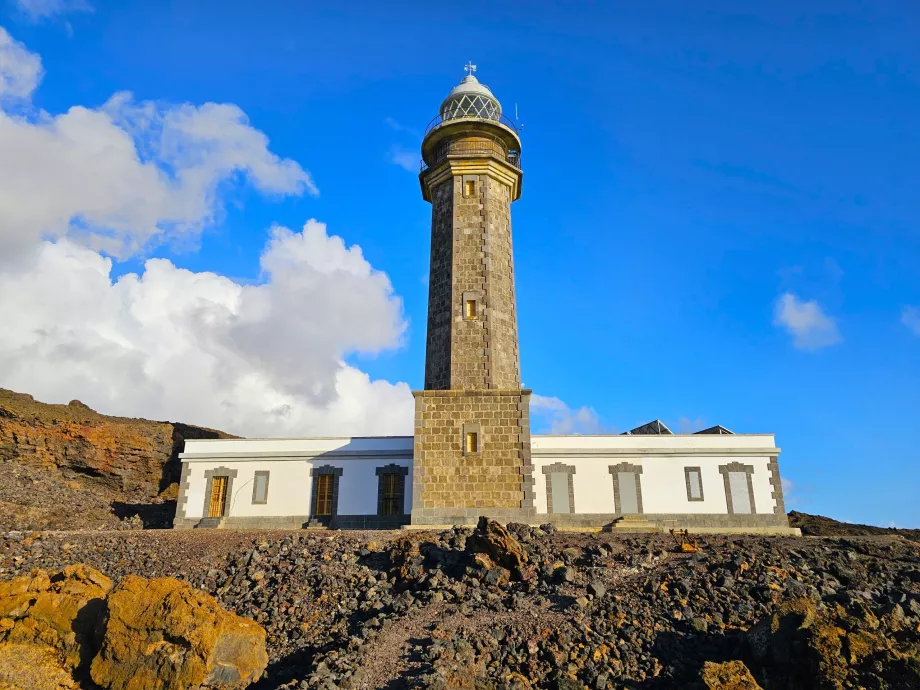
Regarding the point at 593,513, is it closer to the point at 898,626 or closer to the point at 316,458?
Result: the point at 316,458

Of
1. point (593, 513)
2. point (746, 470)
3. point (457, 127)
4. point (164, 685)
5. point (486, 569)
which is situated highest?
point (457, 127)

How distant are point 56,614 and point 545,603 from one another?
8.98 metres

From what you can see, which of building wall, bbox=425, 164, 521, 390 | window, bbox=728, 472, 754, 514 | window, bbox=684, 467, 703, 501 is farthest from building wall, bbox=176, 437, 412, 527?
window, bbox=728, 472, 754, 514

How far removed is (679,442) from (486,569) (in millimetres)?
12041

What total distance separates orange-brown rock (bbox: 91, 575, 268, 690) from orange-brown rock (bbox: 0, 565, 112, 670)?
0.76 metres

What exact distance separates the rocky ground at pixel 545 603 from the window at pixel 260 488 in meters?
6.02

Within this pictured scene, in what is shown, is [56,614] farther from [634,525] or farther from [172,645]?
[634,525]

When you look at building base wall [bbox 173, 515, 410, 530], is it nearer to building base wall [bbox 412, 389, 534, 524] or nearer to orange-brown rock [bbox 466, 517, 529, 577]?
building base wall [bbox 412, 389, 534, 524]

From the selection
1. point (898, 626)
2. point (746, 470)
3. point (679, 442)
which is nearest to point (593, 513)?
point (679, 442)

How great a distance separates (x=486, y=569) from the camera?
44.7 ft

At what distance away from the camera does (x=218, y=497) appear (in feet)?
78.8

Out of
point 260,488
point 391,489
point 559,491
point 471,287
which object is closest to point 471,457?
point 559,491

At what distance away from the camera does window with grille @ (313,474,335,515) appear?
2344 centimetres

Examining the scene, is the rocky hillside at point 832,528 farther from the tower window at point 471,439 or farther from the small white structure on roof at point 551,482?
the tower window at point 471,439
